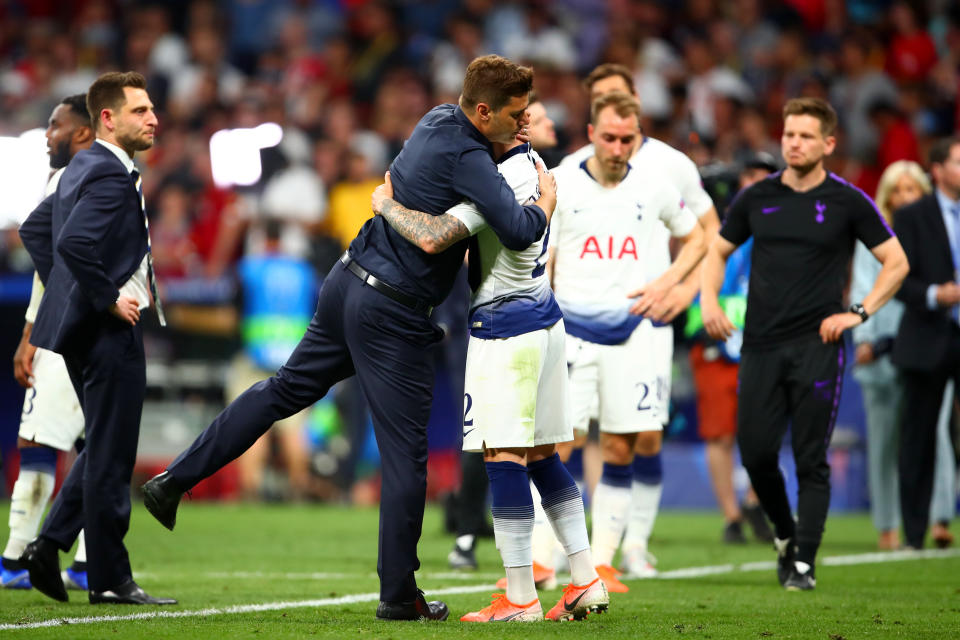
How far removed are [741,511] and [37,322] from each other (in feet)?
21.9

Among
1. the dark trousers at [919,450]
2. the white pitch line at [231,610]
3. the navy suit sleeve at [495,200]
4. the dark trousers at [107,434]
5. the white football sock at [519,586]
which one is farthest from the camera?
the dark trousers at [919,450]

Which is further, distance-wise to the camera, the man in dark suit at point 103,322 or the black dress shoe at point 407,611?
the man in dark suit at point 103,322

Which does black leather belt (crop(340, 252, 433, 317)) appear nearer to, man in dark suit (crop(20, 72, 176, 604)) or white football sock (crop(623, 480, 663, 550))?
man in dark suit (crop(20, 72, 176, 604))

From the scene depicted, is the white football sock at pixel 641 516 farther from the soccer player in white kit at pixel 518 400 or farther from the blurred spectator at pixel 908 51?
the blurred spectator at pixel 908 51

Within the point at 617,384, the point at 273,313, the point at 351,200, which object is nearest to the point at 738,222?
the point at 617,384

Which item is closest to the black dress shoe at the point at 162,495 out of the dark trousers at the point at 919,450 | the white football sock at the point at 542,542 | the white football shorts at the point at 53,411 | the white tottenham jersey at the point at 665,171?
the white football shorts at the point at 53,411

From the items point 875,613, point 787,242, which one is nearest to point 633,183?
point 787,242

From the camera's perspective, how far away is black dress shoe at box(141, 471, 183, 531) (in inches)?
235

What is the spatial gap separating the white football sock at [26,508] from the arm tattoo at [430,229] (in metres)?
2.88

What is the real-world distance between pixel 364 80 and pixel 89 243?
483 inches

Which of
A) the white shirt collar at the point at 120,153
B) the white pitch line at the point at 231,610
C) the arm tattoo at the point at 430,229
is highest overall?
the white shirt collar at the point at 120,153

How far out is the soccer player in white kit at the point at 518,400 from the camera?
228 inches

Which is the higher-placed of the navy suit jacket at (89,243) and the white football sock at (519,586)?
the navy suit jacket at (89,243)

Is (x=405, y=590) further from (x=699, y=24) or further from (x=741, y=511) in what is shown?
(x=699, y=24)
